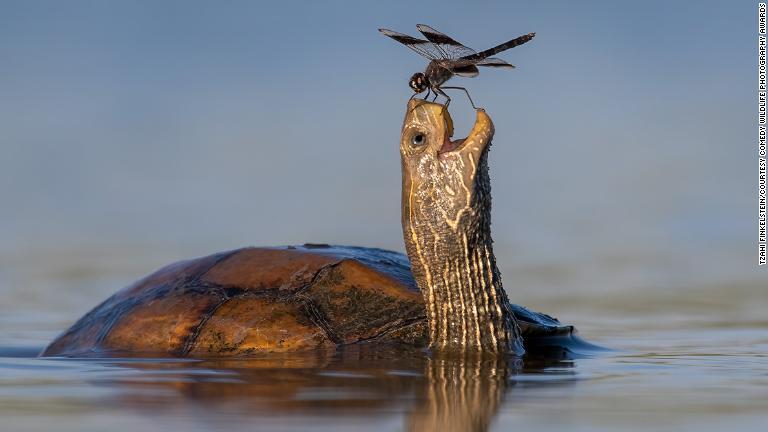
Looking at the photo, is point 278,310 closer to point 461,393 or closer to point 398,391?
point 398,391

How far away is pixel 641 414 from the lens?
4.40 metres

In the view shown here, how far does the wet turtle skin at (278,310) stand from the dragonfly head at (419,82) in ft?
3.27

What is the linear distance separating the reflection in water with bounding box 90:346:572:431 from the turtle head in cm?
73

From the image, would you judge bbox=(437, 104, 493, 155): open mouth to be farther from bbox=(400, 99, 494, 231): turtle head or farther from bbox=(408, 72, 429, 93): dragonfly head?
bbox=(408, 72, 429, 93): dragonfly head

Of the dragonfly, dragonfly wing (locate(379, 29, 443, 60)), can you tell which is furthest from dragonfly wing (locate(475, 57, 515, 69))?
dragonfly wing (locate(379, 29, 443, 60))

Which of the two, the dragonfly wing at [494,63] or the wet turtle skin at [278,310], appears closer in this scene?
the wet turtle skin at [278,310]

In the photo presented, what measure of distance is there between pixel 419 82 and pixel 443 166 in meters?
0.65

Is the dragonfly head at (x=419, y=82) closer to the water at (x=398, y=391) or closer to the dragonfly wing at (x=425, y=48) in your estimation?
the dragonfly wing at (x=425, y=48)

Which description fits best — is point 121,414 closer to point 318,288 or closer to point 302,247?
point 318,288

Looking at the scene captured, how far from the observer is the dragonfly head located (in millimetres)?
6871

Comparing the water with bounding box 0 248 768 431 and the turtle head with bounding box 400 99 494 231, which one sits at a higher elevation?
the turtle head with bounding box 400 99 494 231

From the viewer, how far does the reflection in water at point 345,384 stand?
4.41 meters

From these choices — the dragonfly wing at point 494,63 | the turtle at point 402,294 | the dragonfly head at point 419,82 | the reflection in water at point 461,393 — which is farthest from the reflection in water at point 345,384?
the dragonfly wing at point 494,63

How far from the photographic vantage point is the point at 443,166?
253 inches
